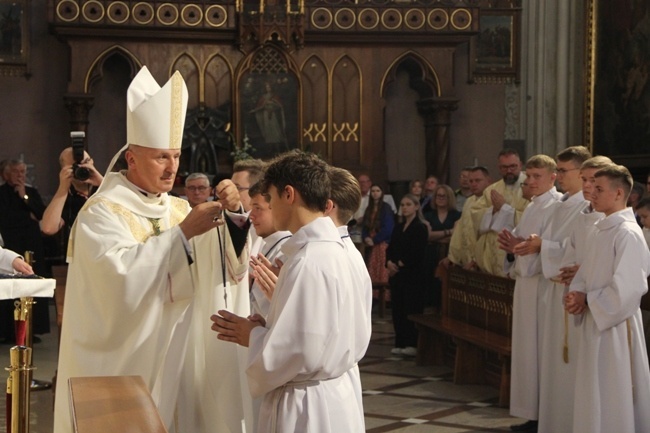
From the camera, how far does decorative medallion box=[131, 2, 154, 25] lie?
48.6 ft

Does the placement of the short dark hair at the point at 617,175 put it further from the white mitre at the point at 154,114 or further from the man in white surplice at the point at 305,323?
the man in white surplice at the point at 305,323

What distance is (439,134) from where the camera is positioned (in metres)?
15.8

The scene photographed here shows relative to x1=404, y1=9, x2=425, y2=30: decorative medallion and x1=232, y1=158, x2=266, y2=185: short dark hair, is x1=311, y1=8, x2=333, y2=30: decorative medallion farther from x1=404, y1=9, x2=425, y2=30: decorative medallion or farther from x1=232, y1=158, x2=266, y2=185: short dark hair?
x1=232, y1=158, x2=266, y2=185: short dark hair

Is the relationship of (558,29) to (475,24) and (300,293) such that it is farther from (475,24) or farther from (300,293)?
(300,293)

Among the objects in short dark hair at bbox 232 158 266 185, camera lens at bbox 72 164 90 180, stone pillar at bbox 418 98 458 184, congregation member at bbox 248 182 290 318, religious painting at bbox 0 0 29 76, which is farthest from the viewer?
stone pillar at bbox 418 98 458 184

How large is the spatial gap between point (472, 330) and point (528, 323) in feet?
6.12

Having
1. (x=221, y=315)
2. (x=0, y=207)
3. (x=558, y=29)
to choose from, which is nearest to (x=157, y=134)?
(x=221, y=315)

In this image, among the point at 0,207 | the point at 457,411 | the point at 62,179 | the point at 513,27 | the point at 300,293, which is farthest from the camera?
the point at 513,27

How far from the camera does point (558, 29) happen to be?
15570 millimetres

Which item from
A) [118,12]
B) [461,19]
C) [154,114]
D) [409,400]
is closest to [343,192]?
[154,114]

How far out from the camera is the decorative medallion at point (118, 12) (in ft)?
48.3

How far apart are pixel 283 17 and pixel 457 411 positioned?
837 centimetres

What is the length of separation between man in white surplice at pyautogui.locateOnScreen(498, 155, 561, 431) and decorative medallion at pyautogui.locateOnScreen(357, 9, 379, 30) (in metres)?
8.25

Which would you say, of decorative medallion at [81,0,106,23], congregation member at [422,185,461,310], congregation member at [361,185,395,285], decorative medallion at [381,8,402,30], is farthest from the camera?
decorative medallion at [381,8,402,30]
